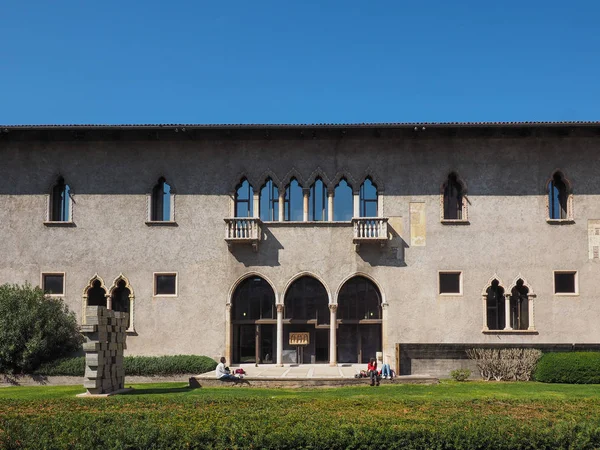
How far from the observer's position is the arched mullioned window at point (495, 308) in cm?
2894

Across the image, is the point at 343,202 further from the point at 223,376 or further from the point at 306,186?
the point at 223,376

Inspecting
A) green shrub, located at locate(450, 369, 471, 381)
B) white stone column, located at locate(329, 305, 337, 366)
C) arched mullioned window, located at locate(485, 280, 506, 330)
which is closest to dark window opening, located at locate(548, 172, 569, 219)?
arched mullioned window, located at locate(485, 280, 506, 330)

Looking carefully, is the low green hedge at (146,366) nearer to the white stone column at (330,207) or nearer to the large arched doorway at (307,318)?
the large arched doorway at (307,318)

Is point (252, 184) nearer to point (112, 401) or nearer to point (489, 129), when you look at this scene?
point (489, 129)

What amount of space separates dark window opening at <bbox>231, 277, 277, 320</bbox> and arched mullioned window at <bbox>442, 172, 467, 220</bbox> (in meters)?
8.35

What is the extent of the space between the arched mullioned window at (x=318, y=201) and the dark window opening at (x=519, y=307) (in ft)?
28.7

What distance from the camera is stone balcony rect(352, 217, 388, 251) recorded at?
28469 millimetres

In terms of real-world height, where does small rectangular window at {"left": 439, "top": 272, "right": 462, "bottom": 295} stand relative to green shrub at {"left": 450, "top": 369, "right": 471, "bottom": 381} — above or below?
above

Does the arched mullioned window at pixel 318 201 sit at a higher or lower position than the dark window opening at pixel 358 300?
higher

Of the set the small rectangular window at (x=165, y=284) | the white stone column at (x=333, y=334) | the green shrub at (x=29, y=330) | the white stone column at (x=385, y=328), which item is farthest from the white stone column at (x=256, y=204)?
the green shrub at (x=29, y=330)

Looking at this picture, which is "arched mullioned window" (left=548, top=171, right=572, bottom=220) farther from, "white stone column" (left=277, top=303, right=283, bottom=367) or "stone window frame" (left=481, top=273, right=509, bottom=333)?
"white stone column" (left=277, top=303, right=283, bottom=367)

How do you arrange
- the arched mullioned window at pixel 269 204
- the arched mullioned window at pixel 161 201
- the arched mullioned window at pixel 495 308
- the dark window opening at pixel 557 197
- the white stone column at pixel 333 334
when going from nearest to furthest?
the white stone column at pixel 333 334 → the arched mullioned window at pixel 495 308 → the dark window opening at pixel 557 197 → the arched mullioned window at pixel 269 204 → the arched mullioned window at pixel 161 201

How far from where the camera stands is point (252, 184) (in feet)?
97.4

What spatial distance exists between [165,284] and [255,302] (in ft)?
13.0
